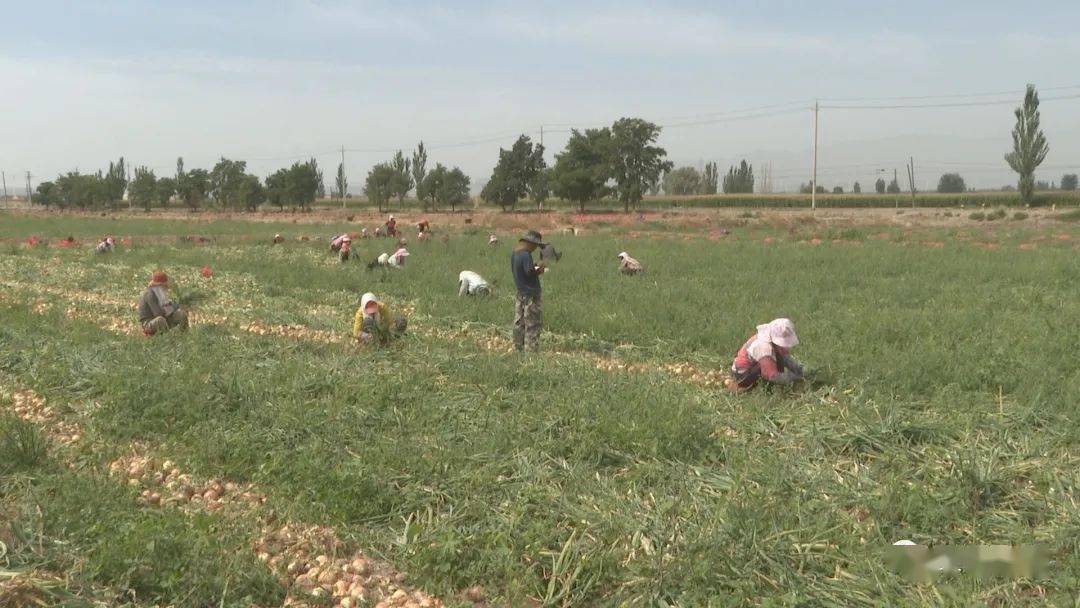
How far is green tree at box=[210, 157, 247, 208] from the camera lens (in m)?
73.6

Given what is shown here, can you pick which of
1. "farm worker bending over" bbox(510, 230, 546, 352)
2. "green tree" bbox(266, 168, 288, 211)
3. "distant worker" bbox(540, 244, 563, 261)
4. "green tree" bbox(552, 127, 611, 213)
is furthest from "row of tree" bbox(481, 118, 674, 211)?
"farm worker bending over" bbox(510, 230, 546, 352)

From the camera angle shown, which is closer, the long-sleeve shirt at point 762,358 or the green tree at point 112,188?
the long-sleeve shirt at point 762,358

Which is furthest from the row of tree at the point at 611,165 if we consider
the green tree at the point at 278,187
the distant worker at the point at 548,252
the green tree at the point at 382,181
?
the distant worker at the point at 548,252

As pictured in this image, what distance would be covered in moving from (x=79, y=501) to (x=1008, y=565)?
533cm

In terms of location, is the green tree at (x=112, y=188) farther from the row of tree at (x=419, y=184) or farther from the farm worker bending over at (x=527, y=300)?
the farm worker bending over at (x=527, y=300)

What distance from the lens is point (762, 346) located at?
685cm

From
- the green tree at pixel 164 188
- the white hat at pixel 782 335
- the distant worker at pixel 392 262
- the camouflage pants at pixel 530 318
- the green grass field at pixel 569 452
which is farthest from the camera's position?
the green tree at pixel 164 188

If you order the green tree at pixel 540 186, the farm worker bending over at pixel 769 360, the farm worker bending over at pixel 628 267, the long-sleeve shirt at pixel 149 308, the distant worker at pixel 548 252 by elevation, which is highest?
the green tree at pixel 540 186

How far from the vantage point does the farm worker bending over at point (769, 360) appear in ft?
22.1

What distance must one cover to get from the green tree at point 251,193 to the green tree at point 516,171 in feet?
82.9

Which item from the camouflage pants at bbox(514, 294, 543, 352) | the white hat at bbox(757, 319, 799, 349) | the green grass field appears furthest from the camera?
the camouflage pants at bbox(514, 294, 543, 352)

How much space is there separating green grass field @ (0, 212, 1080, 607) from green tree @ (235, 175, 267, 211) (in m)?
62.1

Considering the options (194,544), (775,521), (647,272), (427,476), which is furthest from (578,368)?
(647,272)

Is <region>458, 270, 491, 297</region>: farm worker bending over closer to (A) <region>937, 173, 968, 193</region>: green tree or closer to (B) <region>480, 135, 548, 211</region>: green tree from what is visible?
(B) <region>480, 135, 548, 211</region>: green tree
